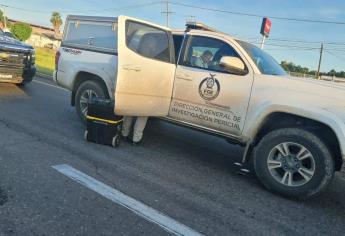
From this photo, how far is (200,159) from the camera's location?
6016 mm

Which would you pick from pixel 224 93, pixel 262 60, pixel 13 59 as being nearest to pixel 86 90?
pixel 224 93

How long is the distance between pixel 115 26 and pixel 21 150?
2.55m

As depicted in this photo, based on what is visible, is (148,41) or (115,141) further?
(148,41)

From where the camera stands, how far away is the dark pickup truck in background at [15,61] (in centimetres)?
951

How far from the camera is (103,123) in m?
5.92

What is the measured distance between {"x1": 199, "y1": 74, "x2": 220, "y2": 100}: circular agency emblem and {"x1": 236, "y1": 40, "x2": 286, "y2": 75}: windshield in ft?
2.09

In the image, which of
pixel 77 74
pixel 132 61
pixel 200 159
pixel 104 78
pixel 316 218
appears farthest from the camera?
pixel 77 74

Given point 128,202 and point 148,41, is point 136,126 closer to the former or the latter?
point 148,41

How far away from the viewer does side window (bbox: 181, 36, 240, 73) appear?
5.66 meters

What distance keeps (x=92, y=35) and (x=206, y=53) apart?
2234mm

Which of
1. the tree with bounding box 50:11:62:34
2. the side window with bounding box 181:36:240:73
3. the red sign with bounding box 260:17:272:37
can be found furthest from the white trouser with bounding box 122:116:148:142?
the tree with bounding box 50:11:62:34

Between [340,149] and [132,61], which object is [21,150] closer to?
[132,61]

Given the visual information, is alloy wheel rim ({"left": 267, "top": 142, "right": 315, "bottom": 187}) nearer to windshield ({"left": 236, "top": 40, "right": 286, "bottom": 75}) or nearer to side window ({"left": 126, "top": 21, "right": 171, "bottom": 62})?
windshield ({"left": 236, "top": 40, "right": 286, "bottom": 75})

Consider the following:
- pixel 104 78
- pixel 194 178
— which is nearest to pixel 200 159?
pixel 194 178
